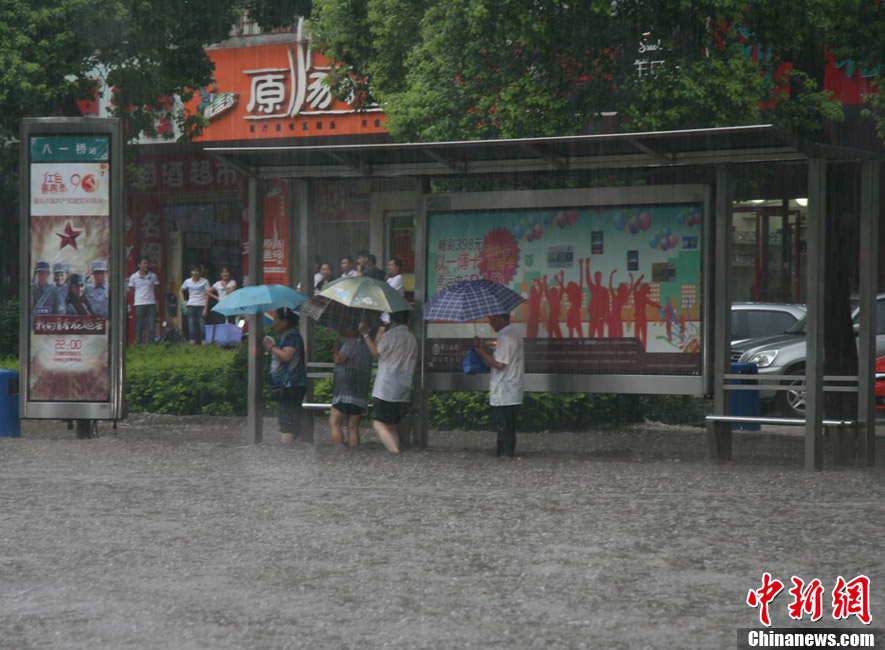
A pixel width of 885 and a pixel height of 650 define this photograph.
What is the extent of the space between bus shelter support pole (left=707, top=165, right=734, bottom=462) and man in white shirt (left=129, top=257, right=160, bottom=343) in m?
17.9

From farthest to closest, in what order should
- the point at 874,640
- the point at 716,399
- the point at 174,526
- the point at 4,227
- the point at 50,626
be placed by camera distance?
1. the point at 4,227
2. the point at 716,399
3. the point at 174,526
4. the point at 50,626
5. the point at 874,640

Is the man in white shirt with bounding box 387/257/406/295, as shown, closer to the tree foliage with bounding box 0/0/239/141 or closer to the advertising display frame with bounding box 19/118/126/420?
the advertising display frame with bounding box 19/118/126/420

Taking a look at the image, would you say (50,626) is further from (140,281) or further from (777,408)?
(140,281)

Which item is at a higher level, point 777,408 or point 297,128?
point 297,128

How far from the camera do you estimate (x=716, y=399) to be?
526 inches

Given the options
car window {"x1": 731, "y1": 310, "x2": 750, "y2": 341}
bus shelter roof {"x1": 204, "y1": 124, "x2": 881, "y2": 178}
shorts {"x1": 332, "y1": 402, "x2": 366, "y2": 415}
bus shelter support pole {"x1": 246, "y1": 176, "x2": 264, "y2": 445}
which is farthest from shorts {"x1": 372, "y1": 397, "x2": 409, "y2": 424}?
car window {"x1": 731, "y1": 310, "x2": 750, "y2": 341}

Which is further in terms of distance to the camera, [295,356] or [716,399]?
[295,356]

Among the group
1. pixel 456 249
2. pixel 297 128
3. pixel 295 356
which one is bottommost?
pixel 295 356

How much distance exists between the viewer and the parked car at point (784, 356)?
18609 mm

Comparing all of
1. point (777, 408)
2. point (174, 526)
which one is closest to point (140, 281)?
point (777, 408)

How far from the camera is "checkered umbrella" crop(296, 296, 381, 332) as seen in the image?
14602 mm

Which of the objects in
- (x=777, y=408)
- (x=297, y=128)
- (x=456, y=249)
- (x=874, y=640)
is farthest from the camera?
(x=297, y=128)

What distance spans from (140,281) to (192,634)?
2374cm

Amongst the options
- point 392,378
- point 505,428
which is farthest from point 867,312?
point 392,378
